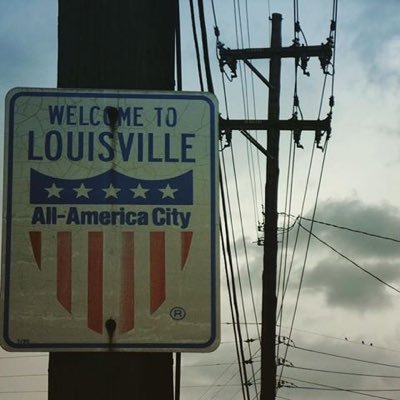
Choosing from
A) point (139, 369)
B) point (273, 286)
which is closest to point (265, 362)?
point (273, 286)

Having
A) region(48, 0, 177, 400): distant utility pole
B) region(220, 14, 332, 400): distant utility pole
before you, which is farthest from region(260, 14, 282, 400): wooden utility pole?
region(48, 0, 177, 400): distant utility pole

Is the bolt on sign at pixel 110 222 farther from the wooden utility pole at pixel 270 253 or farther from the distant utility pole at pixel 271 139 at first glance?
the wooden utility pole at pixel 270 253

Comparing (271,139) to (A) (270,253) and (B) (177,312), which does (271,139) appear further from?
(B) (177,312)

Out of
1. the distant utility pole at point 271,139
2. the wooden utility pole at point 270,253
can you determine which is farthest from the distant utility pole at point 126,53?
the wooden utility pole at point 270,253

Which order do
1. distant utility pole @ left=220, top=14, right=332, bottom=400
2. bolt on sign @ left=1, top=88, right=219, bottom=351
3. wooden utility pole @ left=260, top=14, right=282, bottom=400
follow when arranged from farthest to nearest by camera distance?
wooden utility pole @ left=260, top=14, right=282, bottom=400 < distant utility pole @ left=220, top=14, right=332, bottom=400 < bolt on sign @ left=1, top=88, right=219, bottom=351

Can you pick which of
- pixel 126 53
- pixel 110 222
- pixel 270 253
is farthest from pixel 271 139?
pixel 110 222

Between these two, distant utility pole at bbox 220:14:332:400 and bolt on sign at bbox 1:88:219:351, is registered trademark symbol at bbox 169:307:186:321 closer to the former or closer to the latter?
bolt on sign at bbox 1:88:219:351
